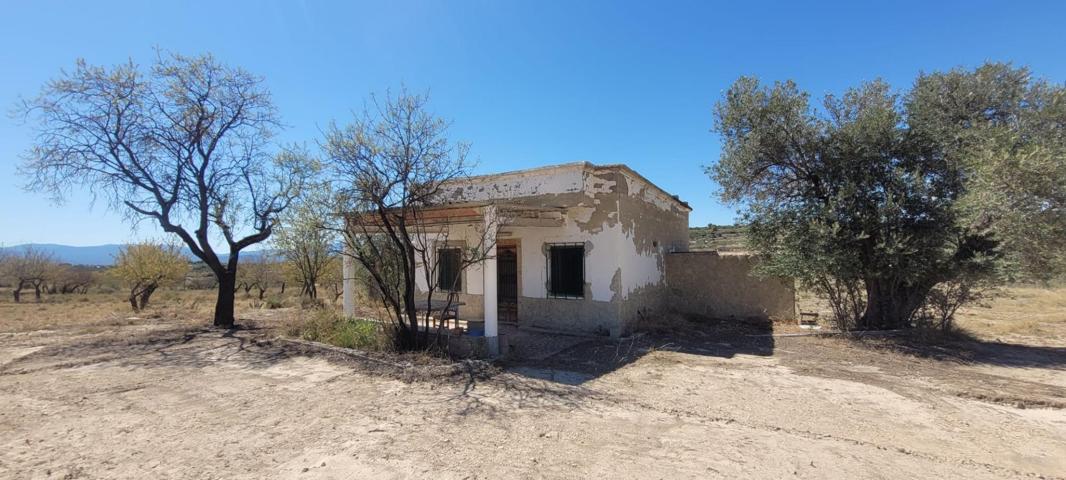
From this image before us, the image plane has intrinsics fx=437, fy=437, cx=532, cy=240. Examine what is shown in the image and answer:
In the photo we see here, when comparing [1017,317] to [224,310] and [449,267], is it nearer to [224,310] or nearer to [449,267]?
[449,267]

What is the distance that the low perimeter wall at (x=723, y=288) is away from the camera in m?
11.1

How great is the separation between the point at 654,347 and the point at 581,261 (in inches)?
99.3

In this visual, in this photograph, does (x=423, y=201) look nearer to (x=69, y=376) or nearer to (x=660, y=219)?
(x=69, y=376)

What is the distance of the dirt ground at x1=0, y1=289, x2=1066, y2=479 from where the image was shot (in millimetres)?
3631

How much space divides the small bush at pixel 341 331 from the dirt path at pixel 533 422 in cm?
85

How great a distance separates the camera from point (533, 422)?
460 centimetres

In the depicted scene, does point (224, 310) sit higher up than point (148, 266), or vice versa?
point (148, 266)

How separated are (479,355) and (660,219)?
7174 millimetres

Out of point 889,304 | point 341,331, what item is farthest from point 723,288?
point 341,331

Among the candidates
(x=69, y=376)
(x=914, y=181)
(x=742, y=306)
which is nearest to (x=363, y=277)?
(x=69, y=376)

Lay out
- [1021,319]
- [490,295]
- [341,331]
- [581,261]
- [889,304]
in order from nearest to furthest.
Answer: [490,295]
[341,331]
[889,304]
[581,261]
[1021,319]

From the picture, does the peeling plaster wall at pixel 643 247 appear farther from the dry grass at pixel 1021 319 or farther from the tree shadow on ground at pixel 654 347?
the dry grass at pixel 1021 319

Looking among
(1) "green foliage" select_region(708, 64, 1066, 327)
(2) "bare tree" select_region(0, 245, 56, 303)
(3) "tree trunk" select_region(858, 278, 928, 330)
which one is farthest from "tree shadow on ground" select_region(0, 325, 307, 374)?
(2) "bare tree" select_region(0, 245, 56, 303)

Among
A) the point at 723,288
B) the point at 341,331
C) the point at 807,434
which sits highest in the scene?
the point at 723,288
